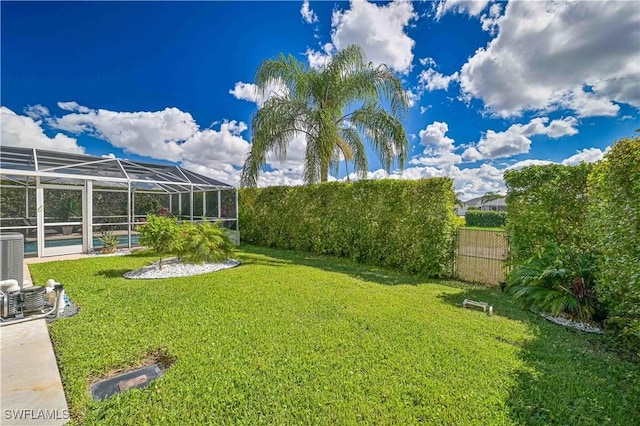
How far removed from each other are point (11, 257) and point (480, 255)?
10167 millimetres

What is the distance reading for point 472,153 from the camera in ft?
52.1

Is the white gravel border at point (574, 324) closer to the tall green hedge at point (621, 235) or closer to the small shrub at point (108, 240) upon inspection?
the tall green hedge at point (621, 235)

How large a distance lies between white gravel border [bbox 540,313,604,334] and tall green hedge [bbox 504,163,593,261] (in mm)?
1683

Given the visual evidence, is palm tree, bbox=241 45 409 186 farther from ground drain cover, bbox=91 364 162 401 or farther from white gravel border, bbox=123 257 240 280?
ground drain cover, bbox=91 364 162 401

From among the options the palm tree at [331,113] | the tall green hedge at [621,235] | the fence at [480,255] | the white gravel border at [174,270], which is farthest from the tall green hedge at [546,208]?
the white gravel border at [174,270]

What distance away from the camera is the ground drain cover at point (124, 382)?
2.68 meters

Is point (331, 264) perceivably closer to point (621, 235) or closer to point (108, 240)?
point (621, 235)

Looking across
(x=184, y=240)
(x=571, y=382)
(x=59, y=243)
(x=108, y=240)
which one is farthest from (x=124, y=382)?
(x=59, y=243)

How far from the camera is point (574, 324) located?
4.64 m

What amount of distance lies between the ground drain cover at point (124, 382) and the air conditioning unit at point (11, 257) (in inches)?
155

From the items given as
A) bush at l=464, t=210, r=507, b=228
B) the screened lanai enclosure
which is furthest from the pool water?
bush at l=464, t=210, r=507, b=228

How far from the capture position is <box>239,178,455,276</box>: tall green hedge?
25.8 ft

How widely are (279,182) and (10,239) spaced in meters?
9.23

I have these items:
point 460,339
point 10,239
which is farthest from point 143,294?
point 460,339
